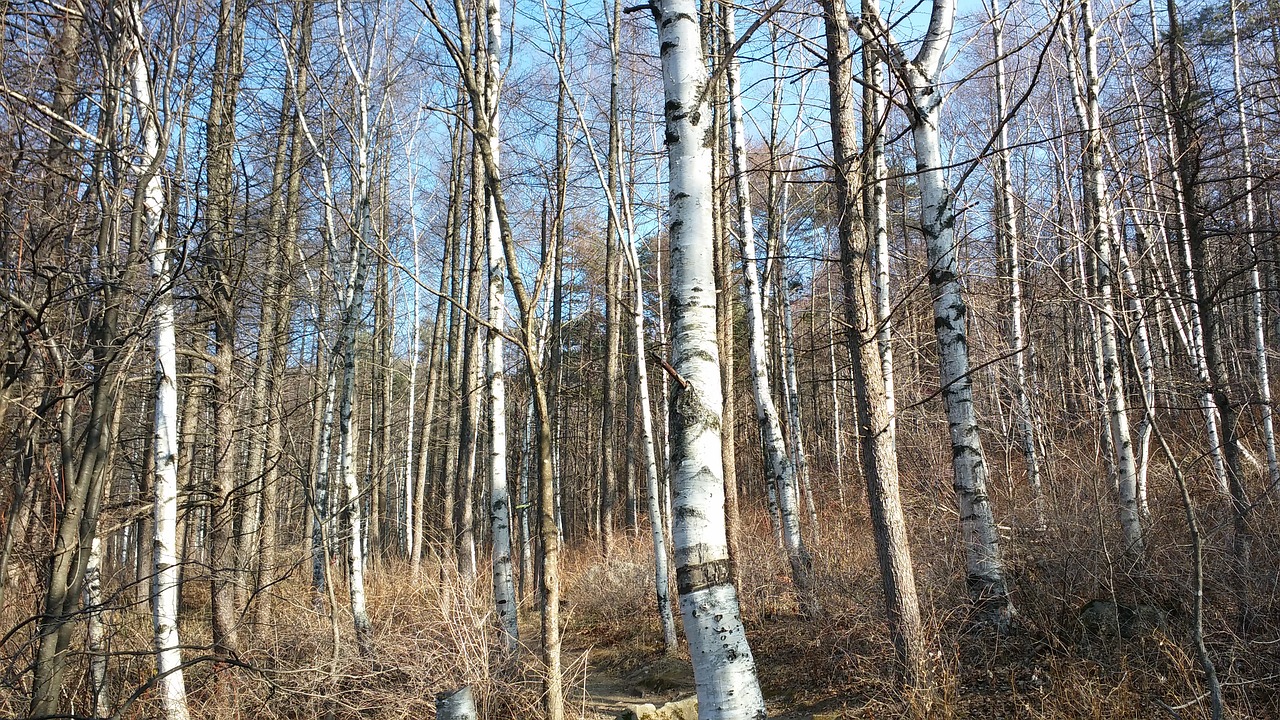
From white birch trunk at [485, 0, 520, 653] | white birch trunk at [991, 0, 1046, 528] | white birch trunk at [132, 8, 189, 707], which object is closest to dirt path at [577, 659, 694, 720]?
white birch trunk at [485, 0, 520, 653]

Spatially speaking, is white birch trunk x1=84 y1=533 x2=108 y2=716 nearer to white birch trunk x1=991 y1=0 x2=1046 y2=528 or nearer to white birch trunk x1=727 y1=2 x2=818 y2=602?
white birch trunk x1=727 y1=2 x2=818 y2=602

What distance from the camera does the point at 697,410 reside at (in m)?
3.00

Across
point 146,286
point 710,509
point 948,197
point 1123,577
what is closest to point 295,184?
point 146,286

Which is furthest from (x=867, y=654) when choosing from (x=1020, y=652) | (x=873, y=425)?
(x=873, y=425)

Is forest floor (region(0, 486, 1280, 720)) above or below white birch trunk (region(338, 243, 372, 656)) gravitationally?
below

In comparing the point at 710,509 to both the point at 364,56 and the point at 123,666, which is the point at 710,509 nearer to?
the point at 123,666

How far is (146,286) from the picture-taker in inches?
208

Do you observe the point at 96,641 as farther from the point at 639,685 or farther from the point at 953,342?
the point at 953,342

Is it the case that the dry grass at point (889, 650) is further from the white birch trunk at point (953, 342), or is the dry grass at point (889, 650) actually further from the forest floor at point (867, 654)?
the white birch trunk at point (953, 342)

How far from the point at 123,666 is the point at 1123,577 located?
26.5 feet

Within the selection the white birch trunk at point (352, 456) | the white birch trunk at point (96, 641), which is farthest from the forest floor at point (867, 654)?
the white birch trunk at point (352, 456)

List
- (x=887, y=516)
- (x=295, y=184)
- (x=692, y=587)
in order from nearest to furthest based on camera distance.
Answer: (x=692, y=587) < (x=887, y=516) < (x=295, y=184)

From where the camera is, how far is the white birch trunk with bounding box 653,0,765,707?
8.92 feet

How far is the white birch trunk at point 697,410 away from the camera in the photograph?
2.72 m
